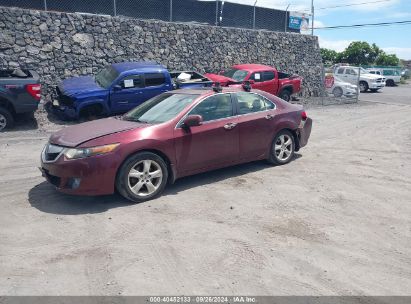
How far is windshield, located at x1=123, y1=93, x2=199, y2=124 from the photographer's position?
605cm

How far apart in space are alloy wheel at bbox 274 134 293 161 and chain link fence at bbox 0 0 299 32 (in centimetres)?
1158

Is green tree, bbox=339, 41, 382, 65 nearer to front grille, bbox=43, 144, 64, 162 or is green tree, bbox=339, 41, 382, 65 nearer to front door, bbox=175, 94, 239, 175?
front door, bbox=175, 94, 239, 175

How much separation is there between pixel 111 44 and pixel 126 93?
13.6ft

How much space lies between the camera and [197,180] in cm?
659

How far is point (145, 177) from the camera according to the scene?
5520mm

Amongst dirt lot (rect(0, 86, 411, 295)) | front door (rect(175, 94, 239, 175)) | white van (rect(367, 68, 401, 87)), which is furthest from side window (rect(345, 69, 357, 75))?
front door (rect(175, 94, 239, 175))

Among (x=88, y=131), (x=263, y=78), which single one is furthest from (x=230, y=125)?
(x=263, y=78)

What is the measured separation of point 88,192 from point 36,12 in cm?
1125

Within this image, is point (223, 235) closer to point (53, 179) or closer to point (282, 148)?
point (53, 179)

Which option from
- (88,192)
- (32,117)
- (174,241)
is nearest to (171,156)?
(88,192)

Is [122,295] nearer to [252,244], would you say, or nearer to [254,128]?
[252,244]

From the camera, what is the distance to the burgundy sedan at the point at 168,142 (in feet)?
17.1

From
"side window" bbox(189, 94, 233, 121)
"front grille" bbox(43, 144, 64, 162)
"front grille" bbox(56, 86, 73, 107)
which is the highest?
"side window" bbox(189, 94, 233, 121)

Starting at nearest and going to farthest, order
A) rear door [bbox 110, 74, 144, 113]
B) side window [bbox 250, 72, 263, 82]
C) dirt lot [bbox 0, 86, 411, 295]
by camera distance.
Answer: dirt lot [bbox 0, 86, 411, 295] → rear door [bbox 110, 74, 144, 113] → side window [bbox 250, 72, 263, 82]
